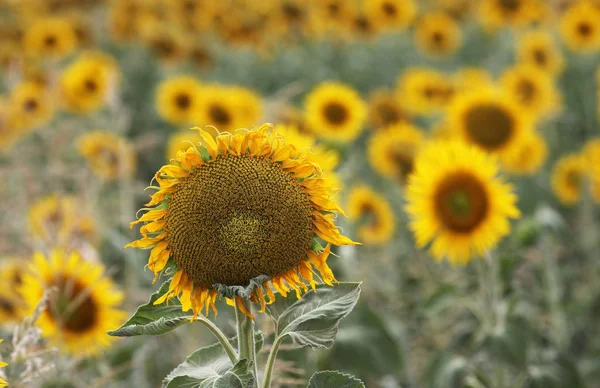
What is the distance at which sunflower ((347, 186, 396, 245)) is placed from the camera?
3.75 meters

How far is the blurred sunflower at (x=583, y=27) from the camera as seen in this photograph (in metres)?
5.73

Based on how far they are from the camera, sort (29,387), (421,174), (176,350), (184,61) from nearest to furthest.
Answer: (29,387), (421,174), (176,350), (184,61)

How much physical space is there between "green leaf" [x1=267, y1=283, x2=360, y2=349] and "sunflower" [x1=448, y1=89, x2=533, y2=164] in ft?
7.30

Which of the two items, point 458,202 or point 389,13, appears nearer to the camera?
point 458,202

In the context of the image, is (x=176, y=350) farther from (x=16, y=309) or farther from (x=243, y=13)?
(x=243, y=13)

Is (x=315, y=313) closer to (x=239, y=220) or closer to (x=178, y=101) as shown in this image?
(x=239, y=220)

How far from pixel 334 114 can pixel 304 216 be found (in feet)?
10.5

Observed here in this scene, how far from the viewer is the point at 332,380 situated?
47.5 inches

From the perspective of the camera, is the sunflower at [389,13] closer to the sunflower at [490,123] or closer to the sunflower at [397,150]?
the sunflower at [397,150]

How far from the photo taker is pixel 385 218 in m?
3.79

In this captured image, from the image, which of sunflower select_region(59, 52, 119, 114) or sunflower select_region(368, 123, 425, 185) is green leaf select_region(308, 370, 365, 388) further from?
sunflower select_region(59, 52, 119, 114)

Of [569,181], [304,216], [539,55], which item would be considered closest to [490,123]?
[569,181]

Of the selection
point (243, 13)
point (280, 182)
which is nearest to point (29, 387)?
point (280, 182)

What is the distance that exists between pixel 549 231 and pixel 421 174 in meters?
0.55
